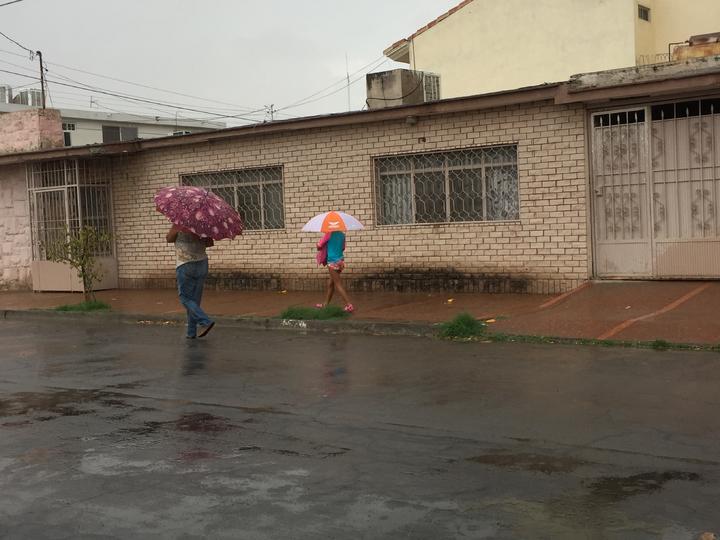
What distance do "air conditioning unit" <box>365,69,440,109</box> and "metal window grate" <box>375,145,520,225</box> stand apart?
6.05 feet

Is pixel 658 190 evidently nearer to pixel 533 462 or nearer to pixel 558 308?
pixel 558 308

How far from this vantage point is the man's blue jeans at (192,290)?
12.3 meters

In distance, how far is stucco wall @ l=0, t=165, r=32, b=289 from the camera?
21.6 metres

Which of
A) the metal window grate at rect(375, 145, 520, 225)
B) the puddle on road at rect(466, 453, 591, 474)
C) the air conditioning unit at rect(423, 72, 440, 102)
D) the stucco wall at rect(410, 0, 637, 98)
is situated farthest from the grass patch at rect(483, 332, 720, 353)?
the stucco wall at rect(410, 0, 637, 98)

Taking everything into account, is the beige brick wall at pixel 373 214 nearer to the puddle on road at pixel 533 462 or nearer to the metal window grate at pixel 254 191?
the metal window grate at pixel 254 191

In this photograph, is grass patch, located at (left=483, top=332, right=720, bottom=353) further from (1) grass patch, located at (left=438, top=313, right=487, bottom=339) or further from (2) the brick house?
(2) the brick house

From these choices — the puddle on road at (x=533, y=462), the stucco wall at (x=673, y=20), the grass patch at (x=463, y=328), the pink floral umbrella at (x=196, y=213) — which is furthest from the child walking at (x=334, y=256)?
the stucco wall at (x=673, y=20)

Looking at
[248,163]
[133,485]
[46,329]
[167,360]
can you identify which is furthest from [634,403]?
[248,163]

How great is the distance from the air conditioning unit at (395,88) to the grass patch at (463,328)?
7156 mm

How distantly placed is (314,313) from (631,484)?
8.64 m

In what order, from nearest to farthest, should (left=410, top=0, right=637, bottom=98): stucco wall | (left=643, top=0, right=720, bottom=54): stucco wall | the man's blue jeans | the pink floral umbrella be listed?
the pink floral umbrella < the man's blue jeans < (left=410, top=0, right=637, bottom=98): stucco wall < (left=643, top=0, right=720, bottom=54): stucco wall

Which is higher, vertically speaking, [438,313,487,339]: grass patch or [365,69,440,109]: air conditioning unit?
[365,69,440,109]: air conditioning unit

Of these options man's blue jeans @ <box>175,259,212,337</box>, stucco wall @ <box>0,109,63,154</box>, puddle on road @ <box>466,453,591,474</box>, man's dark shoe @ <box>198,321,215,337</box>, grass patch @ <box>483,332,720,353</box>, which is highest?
stucco wall @ <box>0,109,63,154</box>

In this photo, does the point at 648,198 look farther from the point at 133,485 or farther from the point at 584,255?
the point at 133,485
